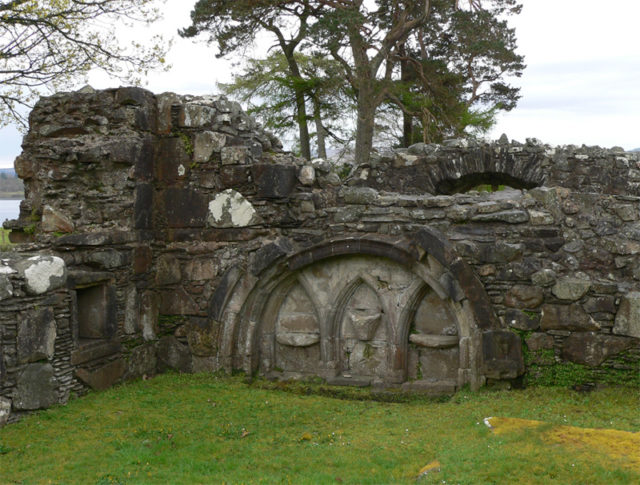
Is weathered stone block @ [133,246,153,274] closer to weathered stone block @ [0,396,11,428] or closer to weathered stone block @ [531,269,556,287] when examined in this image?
weathered stone block @ [0,396,11,428]

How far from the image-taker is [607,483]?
4141 mm

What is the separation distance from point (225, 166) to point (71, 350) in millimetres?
2611

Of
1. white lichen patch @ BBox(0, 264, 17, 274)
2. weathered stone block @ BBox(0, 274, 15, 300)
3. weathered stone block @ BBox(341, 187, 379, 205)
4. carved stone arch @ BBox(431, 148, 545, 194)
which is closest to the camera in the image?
weathered stone block @ BBox(0, 274, 15, 300)

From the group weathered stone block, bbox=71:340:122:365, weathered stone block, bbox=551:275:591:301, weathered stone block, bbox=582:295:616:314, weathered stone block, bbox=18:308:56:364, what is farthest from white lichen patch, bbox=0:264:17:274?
weathered stone block, bbox=582:295:616:314

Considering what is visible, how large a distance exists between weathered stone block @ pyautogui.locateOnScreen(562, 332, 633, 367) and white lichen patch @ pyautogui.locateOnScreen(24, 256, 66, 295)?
4904 millimetres

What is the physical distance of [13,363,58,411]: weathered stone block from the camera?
225 inches

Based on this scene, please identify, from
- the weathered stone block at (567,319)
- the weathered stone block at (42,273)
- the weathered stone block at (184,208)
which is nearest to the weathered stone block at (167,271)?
the weathered stone block at (184,208)

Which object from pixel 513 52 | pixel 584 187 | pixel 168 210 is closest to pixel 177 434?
pixel 168 210

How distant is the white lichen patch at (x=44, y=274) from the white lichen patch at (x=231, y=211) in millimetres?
1857

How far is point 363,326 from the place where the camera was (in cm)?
729

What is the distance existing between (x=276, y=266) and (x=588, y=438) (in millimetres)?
3747

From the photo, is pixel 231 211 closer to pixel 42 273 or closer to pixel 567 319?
pixel 42 273

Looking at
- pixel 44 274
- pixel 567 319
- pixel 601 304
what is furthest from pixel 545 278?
pixel 44 274

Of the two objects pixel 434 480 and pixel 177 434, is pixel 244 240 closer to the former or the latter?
pixel 177 434
